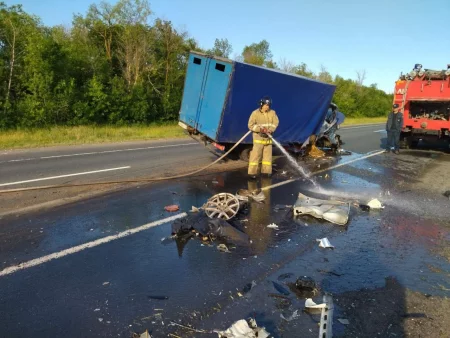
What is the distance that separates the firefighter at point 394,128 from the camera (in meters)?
13.2

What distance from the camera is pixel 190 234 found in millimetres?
4711

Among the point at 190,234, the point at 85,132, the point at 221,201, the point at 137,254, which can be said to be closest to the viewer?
the point at 137,254

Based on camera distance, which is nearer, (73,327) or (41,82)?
(73,327)

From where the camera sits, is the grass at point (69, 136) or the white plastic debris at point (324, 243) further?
the grass at point (69, 136)

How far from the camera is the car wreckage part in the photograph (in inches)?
210

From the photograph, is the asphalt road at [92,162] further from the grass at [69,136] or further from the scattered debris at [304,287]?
the scattered debris at [304,287]

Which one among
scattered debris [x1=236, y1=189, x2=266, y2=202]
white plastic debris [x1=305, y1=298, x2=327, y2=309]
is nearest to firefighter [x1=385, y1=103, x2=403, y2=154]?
scattered debris [x1=236, y1=189, x2=266, y2=202]

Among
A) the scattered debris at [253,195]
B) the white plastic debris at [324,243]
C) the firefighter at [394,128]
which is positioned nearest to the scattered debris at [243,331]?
the white plastic debris at [324,243]

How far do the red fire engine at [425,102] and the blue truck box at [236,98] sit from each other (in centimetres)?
514

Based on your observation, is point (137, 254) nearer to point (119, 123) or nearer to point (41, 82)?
point (41, 82)

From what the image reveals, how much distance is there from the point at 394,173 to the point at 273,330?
8249 millimetres

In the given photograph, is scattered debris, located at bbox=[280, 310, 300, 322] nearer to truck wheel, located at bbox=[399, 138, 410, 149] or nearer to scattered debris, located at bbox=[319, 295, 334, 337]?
scattered debris, located at bbox=[319, 295, 334, 337]

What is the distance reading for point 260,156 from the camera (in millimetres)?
8375

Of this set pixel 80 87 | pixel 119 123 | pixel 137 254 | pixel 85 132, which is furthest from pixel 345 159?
pixel 80 87
